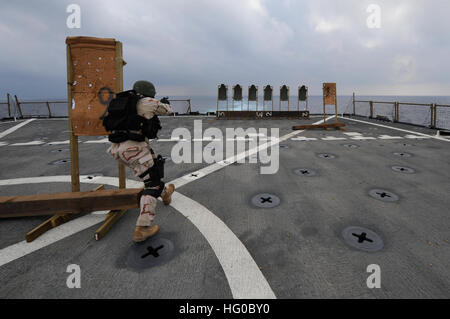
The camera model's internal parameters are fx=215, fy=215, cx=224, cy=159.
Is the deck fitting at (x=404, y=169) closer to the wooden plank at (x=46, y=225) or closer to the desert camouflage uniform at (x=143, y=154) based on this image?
the desert camouflage uniform at (x=143, y=154)

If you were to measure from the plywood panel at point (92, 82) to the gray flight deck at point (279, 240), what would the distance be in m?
1.41

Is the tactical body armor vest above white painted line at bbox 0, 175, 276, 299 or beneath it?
above

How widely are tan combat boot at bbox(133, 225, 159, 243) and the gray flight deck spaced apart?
0.30 feet

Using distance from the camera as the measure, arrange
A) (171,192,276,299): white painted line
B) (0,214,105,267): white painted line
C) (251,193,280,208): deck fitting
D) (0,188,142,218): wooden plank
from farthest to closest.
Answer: (251,193,280,208): deck fitting < (0,188,142,218): wooden plank < (0,214,105,267): white painted line < (171,192,276,299): white painted line

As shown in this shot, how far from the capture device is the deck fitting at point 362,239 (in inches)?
94.2

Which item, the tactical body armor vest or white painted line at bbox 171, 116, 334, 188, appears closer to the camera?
the tactical body armor vest

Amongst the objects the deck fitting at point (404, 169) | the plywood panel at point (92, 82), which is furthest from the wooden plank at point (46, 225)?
the deck fitting at point (404, 169)

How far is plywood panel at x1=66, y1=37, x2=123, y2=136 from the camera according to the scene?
2902 mm

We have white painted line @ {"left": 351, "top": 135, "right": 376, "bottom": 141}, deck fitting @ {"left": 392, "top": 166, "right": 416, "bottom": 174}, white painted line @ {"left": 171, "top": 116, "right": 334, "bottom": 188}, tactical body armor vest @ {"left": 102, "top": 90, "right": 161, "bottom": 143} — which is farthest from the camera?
white painted line @ {"left": 351, "top": 135, "right": 376, "bottom": 141}

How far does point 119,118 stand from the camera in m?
2.46

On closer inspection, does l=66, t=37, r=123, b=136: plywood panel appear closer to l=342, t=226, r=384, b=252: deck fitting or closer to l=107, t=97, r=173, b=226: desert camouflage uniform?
l=107, t=97, r=173, b=226: desert camouflage uniform

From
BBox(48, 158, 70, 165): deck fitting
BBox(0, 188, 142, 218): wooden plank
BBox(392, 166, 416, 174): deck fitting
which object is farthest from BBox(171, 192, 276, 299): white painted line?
BBox(392, 166, 416, 174): deck fitting

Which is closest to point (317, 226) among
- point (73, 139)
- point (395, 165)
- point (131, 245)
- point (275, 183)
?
point (275, 183)

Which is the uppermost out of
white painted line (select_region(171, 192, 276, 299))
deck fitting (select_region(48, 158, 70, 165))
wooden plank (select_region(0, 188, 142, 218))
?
deck fitting (select_region(48, 158, 70, 165))
